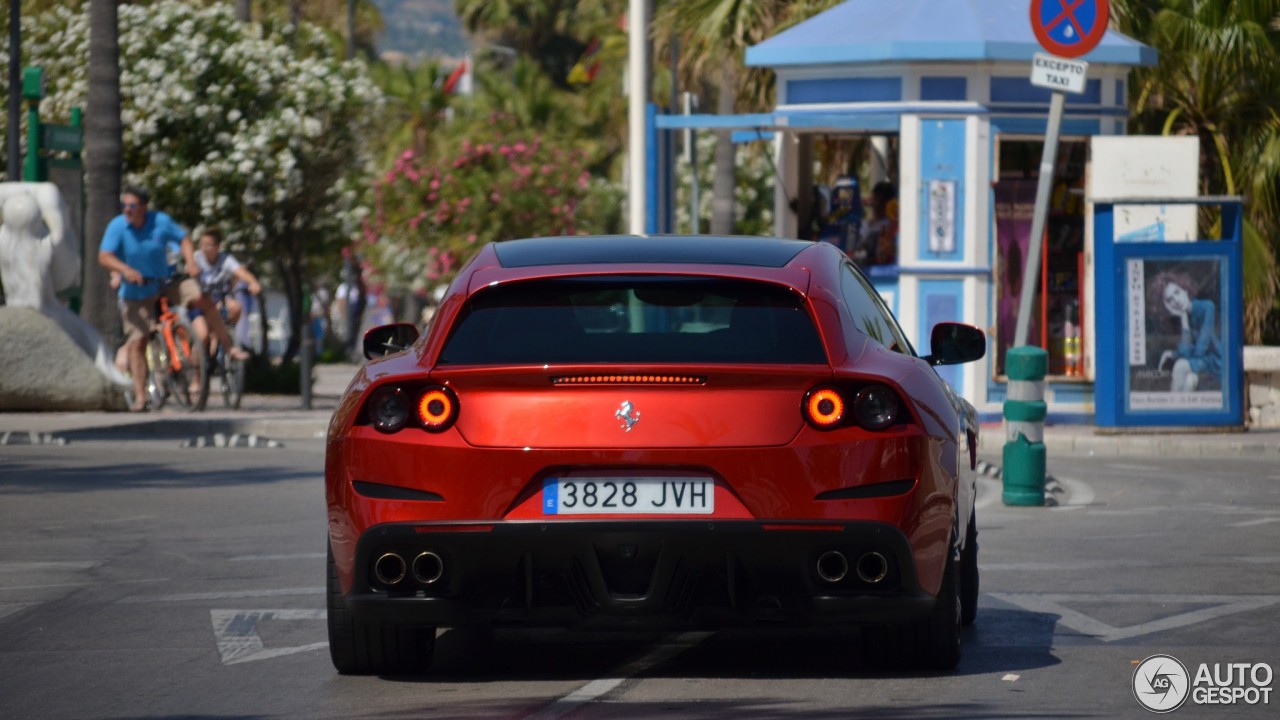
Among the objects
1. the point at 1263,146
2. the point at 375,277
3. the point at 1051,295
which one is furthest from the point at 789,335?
the point at 375,277

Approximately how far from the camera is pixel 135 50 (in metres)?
29.5

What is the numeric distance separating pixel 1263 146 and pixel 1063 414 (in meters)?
6.62

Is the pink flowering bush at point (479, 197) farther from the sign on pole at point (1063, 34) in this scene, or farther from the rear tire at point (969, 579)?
the rear tire at point (969, 579)

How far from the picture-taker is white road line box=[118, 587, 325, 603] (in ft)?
31.4

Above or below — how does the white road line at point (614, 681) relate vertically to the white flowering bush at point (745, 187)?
below

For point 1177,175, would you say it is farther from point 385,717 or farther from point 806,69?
point 385,717

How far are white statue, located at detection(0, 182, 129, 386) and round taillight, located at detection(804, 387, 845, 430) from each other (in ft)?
49.7

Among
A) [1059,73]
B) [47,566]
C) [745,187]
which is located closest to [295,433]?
[1059,73]

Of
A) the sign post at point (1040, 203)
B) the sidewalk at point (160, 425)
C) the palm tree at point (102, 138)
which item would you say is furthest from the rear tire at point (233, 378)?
the sign post at point (1040, 203)

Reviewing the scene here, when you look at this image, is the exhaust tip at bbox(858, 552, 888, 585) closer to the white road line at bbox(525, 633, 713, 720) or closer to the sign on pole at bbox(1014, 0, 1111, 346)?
the white road line at bbox(525, 633, 713, 720)

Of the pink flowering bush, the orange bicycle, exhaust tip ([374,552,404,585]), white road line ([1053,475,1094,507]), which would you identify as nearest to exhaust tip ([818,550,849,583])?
exhaust tip ([374,552,404,585])

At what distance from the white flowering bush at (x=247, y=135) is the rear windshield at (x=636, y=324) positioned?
21.0m

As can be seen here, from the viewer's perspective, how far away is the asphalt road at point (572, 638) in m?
6.93

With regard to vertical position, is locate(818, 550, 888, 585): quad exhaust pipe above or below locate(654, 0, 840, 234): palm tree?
below
